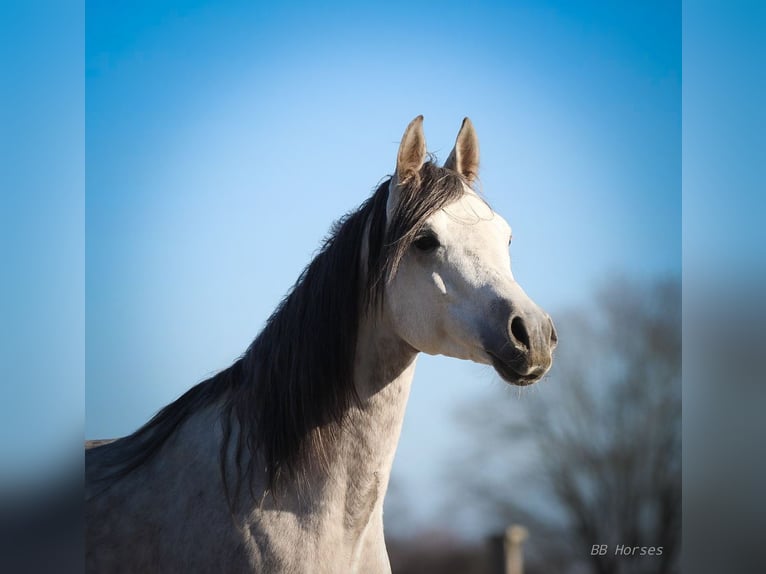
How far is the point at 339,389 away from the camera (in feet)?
5.90

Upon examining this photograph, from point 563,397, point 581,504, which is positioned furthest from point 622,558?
point 563,397

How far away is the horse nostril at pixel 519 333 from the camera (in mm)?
1610

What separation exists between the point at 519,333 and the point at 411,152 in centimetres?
59

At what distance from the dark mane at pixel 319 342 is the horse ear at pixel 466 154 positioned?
0.33ft

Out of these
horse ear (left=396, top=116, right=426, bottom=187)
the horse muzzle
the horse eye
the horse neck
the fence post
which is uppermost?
horse ear (left=396, top=116, right=426, bottom=187)

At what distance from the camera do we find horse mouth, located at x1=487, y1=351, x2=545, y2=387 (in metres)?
1.66

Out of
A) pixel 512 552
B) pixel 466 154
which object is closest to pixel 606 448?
pixel 512 552

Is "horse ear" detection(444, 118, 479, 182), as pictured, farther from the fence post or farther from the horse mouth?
the fence post

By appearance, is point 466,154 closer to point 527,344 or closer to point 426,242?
point 426,242

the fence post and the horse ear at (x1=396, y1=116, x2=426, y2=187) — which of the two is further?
the fence post

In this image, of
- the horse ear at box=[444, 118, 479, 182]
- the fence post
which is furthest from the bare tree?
the horse ear at box=[444, 118, 479, 182]
